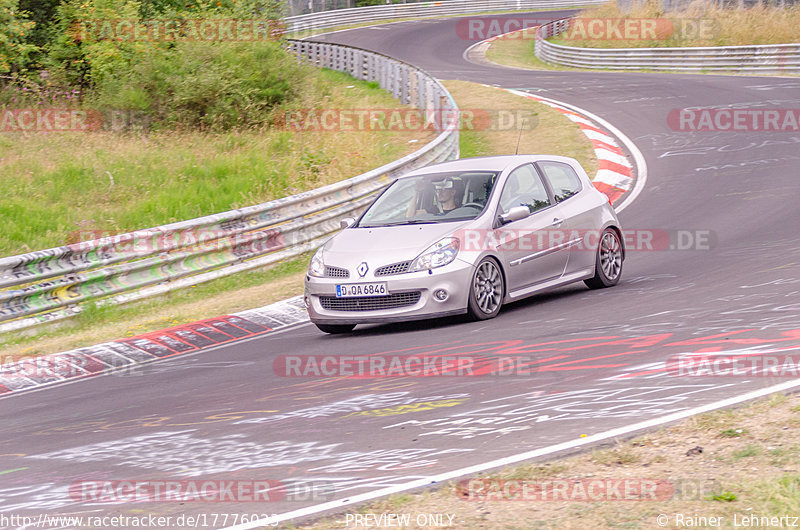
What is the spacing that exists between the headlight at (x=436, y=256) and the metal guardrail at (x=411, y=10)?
50.2 metres

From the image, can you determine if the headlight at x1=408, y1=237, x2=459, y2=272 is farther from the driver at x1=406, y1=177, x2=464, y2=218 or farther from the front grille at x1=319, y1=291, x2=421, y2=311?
the driver at x1=406, y1=177, x2=464, y2=218

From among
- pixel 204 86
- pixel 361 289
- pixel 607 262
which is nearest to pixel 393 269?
pixel 361 289

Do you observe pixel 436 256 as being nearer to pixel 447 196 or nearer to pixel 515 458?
pixel 447 196

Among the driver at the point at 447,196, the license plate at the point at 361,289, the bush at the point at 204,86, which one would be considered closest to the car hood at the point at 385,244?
the license plate at the point at 361,289

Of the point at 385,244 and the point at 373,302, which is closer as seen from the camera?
the point at 373,302

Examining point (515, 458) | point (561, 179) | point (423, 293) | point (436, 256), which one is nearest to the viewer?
point (515, 458)

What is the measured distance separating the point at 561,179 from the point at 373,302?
2.83 meters

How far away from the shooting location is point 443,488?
15.2 ft

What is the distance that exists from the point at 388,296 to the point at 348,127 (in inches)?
523

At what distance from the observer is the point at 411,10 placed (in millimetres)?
65625

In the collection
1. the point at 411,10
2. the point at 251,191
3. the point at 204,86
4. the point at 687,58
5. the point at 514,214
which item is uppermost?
the point at 411,10

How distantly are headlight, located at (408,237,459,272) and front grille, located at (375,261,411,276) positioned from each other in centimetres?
6

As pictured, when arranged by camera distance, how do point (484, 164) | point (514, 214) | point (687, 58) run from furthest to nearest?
point (687, 58), point (484, 164), point (514, 214)

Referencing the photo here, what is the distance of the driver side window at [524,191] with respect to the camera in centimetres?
1005
